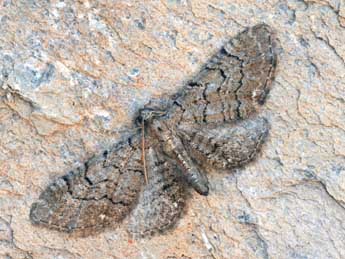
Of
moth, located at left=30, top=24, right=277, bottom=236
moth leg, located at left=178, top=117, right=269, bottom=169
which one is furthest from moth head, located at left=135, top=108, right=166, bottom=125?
moth leg, located at left=178, top=117, right=269, bottom=169

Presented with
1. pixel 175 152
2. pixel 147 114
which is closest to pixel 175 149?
pixel 175 152

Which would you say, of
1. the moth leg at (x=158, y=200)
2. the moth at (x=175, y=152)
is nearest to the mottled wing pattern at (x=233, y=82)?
the moth at (x=175, y=152)

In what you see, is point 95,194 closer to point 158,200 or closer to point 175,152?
point 158,200

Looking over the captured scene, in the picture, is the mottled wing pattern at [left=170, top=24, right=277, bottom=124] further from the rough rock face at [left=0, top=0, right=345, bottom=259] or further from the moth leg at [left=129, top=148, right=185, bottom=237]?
the moth leg at [left=129, top=148, right=185, bottom=237]

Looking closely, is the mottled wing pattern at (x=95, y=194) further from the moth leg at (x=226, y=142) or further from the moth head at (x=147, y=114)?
the moth leg at (x=226, y=142)

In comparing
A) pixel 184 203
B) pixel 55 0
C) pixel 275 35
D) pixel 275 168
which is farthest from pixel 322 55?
pixel 55 0

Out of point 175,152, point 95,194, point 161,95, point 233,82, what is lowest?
point 95,194
